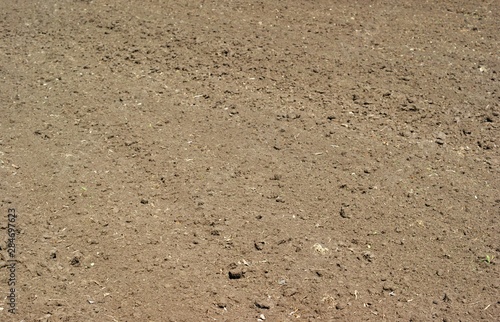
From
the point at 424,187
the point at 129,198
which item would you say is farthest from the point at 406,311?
the point at 129,198

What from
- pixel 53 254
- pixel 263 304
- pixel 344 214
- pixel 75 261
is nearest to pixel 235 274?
pixel 263 304

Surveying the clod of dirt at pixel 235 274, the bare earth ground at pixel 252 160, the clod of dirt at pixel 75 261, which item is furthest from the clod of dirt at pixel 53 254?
the clod of dirt at pixel 235 274

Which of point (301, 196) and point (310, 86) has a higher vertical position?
point (310, 86)

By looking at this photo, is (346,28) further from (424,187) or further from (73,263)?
(73,263)

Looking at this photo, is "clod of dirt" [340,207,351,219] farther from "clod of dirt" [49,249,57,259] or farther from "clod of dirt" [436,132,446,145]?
"clod of dirt" [49,249,57,259]

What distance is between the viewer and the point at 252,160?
4660 mm

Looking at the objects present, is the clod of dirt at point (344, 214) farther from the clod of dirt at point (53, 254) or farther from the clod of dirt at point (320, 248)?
the clod of dirt at point (53, 254)

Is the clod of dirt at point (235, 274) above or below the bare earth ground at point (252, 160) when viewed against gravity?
below

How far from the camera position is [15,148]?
4812 mm

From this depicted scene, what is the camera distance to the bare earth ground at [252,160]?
374 centimetres

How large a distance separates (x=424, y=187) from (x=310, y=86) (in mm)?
1522

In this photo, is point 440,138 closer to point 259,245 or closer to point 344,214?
point 344,214

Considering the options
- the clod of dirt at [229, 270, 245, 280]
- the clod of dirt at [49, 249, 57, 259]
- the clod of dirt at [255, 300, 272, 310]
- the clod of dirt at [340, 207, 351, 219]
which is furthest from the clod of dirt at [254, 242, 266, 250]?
the clod of dirt at [49, 249, 57, 259]

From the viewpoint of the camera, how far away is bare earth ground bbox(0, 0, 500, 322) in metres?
3.74
